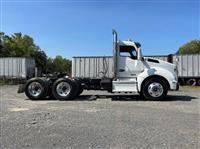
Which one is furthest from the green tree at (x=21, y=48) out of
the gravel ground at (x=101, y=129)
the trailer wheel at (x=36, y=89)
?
the gravel ground at (x=101, y=129)

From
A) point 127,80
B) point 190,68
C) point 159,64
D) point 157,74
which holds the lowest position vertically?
point 127,80

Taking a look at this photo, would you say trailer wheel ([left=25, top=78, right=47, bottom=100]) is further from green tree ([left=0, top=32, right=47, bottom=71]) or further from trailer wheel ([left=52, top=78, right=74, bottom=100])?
green tree ([left=0, top=32, right=47, bottom=71])

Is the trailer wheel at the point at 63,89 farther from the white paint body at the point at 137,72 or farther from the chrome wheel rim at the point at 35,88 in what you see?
the white paint body at the point at 137,72

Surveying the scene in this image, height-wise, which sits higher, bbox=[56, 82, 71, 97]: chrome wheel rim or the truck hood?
the truck hood

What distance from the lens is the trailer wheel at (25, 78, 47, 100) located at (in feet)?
58.0

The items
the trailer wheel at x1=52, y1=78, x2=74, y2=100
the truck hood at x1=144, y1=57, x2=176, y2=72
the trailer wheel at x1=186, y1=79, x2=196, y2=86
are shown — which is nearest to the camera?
the trailer wheel at x1=52, y1=78, x2=74, y2=100

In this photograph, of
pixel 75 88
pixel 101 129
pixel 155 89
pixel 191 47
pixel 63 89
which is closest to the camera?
pixel 101 129

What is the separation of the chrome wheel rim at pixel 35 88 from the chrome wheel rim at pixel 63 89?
96 centimetres

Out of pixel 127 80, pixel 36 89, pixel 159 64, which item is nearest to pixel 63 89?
pixel 36 89

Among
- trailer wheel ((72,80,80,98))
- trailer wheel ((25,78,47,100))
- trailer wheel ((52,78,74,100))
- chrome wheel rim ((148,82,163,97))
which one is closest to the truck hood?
chrome wheel rim ((148,82,163,97))

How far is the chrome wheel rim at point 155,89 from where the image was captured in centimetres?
1695

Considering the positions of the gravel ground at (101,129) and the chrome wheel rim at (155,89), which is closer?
the gravel ground at (101,129)

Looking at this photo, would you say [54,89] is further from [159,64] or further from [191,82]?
[191,82]

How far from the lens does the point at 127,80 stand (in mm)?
17625
